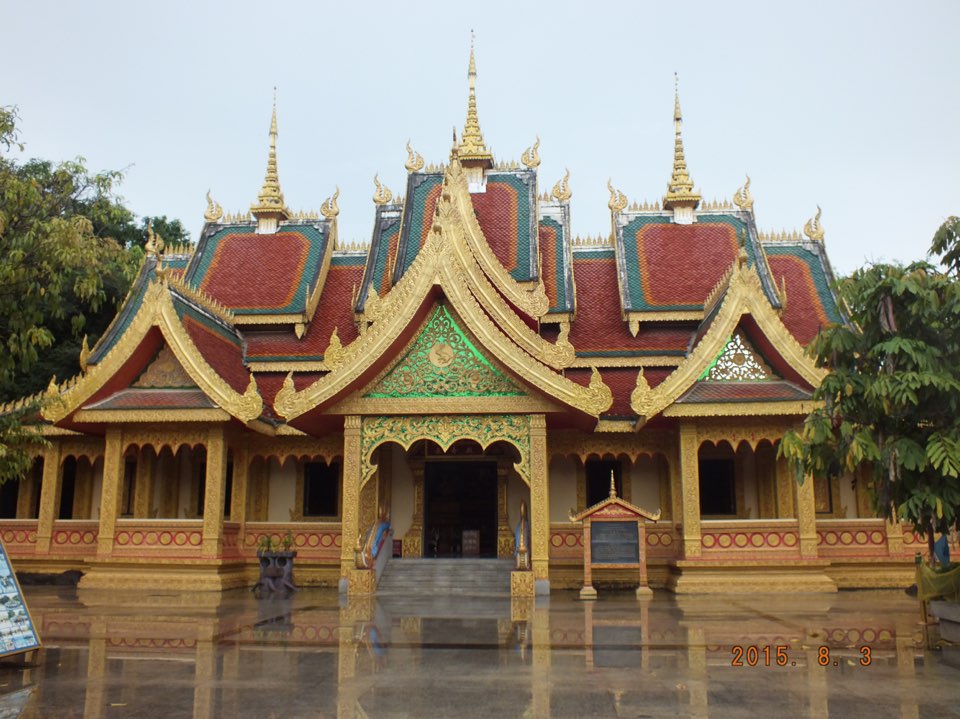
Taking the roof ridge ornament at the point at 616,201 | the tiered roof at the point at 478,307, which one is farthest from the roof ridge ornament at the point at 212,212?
the roof ridge ornament at the point at 616,201

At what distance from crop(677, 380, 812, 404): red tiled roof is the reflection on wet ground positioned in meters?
3.68

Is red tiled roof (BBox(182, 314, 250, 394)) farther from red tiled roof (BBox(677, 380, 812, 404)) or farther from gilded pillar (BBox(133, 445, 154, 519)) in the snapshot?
red tiled roof (BBox(677, 380, 812, 404))

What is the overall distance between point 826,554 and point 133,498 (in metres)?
13.4

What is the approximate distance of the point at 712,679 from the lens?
6363mm

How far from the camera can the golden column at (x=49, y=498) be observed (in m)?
16.5

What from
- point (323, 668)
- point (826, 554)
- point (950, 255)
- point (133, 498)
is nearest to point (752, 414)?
point (826, 554)

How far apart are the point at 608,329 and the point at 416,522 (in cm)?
555

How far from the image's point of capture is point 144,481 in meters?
16.3

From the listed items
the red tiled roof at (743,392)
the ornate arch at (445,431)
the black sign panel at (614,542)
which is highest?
the red tiled roof at (743,392)

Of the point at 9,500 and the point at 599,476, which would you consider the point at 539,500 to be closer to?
the point at 599,476

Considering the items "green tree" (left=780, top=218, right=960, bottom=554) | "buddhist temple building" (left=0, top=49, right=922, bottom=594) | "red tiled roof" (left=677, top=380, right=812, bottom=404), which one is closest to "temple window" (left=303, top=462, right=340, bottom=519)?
"buddhist temple building" (left=0, top=49, right=922, bottom=594)

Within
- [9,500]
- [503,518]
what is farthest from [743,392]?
[9,500]

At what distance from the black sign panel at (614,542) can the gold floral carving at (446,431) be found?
4.77 ft

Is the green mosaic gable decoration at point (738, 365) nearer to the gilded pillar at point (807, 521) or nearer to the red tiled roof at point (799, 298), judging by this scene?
the gilded pillar at point (807, 521)
